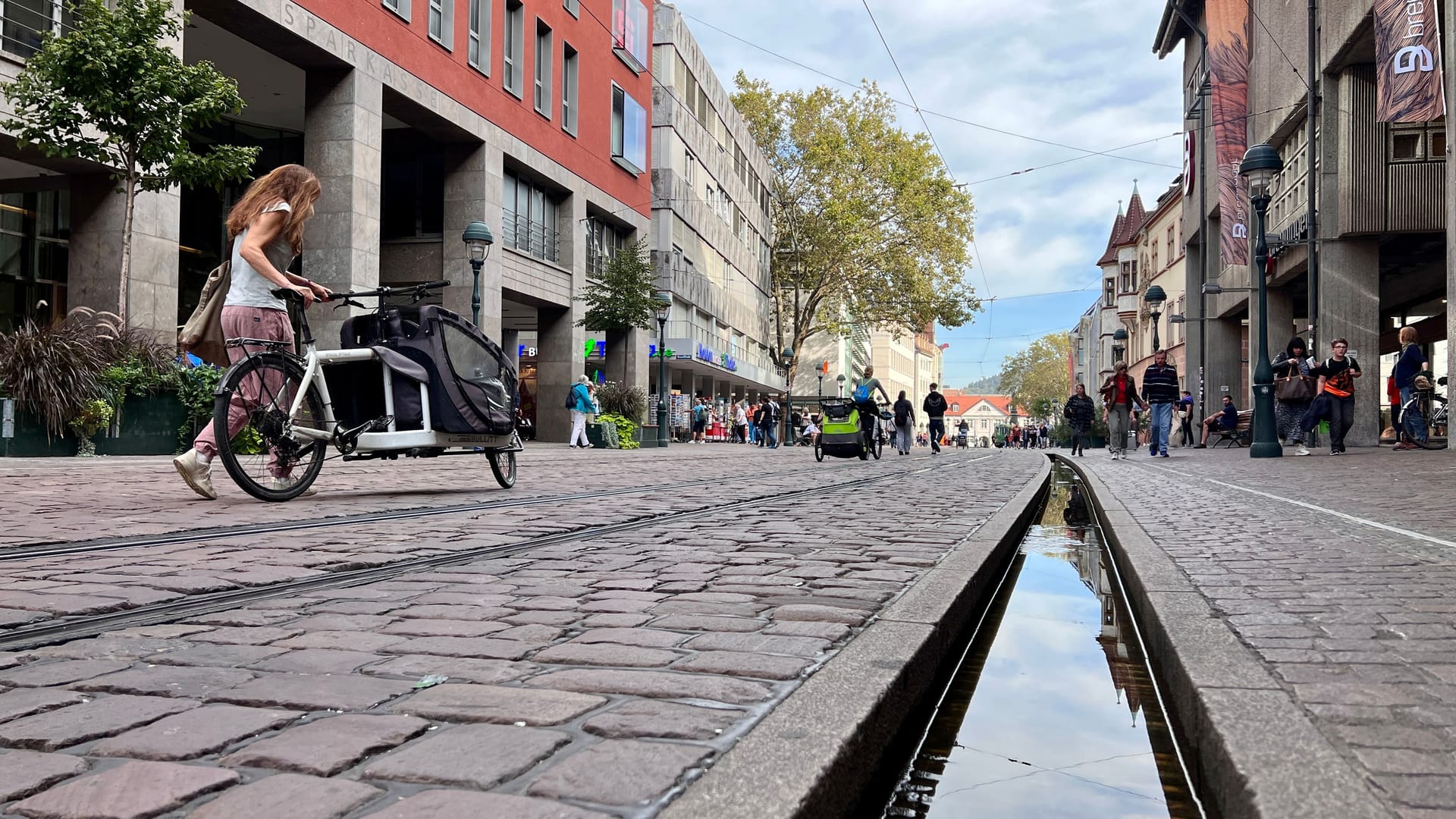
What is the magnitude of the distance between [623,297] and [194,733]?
91.9 feet

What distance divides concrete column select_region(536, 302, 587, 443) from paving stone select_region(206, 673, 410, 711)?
30046mm

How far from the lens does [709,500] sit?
29.6ft

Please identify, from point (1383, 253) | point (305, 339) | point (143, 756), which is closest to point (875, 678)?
point (143, 756)

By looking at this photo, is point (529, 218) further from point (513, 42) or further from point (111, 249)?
point (111, 249)

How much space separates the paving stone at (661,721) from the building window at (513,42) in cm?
2756

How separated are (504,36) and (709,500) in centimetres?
2198

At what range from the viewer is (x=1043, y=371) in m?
130

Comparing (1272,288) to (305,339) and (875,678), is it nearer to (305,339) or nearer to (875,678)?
(305,339)

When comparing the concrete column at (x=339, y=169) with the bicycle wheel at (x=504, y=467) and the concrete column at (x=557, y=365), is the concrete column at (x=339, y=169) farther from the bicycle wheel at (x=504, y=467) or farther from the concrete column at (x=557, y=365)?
the bicycle wheel at (x=504, y=467)

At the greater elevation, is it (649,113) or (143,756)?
(649,113)

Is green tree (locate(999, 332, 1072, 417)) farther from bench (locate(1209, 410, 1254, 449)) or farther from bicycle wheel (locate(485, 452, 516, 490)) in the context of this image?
bicycle wheel (locate(485, 452, 516, 490))

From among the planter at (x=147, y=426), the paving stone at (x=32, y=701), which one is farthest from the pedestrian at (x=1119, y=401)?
the paving stone at (x=32, y=701)

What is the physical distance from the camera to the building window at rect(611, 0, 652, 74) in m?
35.0

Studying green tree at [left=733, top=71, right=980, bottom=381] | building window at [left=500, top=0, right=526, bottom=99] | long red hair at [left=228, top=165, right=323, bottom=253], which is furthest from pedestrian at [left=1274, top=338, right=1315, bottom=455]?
green tree at [left=733, top=71, right=980, bottom=381]
